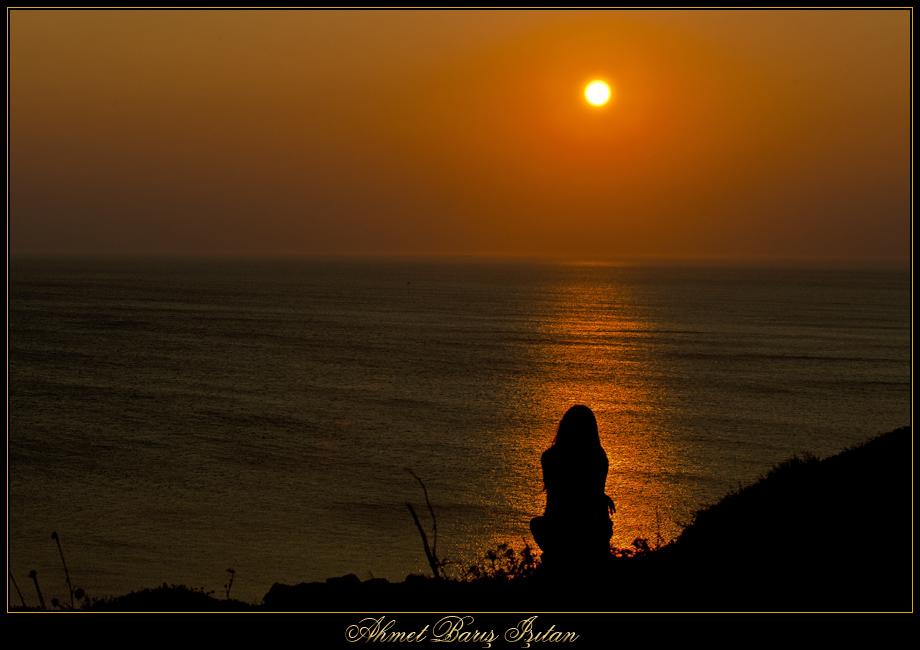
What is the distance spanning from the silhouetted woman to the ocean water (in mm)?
2329

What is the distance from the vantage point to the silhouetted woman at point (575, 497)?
28.6 feet

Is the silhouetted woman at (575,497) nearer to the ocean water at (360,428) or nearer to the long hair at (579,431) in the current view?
the long hair at (579,431)

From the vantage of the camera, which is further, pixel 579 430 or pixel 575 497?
pixel 575 497

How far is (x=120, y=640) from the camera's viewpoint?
883 centimetres

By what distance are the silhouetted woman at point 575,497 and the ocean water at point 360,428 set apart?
2.33m

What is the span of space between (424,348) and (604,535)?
3199 inches

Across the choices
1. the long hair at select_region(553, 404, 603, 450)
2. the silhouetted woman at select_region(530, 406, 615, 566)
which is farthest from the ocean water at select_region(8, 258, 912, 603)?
the long hair at select_region(553, 404, 603, 450)

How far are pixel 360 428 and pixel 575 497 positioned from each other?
44.6 meters

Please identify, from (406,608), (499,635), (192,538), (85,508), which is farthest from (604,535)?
(85,508)

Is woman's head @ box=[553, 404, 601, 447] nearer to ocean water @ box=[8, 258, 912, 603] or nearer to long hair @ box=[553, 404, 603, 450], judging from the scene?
long hair @ box=[553, 404, 603, 450]

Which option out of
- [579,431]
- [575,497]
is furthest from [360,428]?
[579,431]

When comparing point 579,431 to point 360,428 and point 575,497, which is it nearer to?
point 575,497

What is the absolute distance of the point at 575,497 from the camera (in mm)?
8859

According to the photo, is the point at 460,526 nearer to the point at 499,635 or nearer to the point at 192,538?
the point at 192,538
